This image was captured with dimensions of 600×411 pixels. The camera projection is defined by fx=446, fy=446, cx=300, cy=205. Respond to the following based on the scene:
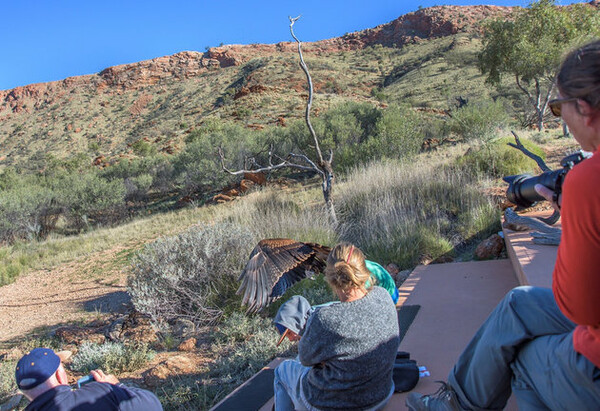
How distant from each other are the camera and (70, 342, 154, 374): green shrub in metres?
3.75

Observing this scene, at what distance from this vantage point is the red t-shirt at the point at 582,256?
1.11 m

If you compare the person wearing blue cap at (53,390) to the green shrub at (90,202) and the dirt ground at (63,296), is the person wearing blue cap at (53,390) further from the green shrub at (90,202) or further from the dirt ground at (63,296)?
the green shrub at (90,202)

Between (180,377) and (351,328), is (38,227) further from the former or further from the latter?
(351,328)

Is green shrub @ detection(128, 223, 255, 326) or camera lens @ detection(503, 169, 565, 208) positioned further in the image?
green shrub @ detection(128, 223, 255, 326)

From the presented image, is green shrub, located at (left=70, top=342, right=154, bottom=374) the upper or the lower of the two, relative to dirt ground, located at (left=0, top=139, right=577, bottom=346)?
upper

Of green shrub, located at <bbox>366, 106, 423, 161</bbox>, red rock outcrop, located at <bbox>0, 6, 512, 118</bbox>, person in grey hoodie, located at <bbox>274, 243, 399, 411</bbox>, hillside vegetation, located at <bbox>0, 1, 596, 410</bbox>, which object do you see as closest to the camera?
person in grey hoodie, located at <bbox>274, 243, 399, 411</bbox>

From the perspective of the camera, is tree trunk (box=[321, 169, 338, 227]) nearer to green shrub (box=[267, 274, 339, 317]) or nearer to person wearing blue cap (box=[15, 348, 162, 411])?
green shrub (box=[267, 274, 339, 317])

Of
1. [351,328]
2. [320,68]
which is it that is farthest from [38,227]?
[320,68]

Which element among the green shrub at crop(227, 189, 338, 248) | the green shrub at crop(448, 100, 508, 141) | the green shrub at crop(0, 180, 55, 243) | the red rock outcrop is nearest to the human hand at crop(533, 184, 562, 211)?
the green shrub at crop(227, 189, 338, 248)

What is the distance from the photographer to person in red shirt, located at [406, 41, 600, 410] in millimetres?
1148

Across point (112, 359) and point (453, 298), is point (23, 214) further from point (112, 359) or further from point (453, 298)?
point (453, 298)

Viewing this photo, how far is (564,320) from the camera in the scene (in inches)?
56.9

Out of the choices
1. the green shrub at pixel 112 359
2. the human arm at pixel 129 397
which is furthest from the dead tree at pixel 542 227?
the green shrub at pixel 112 359

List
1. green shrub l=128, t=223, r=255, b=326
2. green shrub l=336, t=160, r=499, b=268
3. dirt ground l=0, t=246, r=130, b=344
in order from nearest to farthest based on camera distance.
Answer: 1. green shrub l=128, t=223, r=255, b=326
2. green shrub l=336, t=160, r=499, b=268
3. dirt ground l=0, t=246, r=130, b=344
